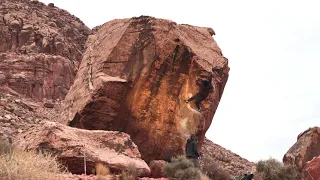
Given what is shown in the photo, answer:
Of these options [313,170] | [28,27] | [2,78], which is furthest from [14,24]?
[313,170]

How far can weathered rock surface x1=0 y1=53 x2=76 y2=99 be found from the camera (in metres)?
61.8

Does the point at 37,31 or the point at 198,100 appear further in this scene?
the point at 37,31

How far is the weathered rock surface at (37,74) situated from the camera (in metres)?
61.8

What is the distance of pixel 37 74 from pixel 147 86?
159 feet

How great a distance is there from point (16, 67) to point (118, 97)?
161ft

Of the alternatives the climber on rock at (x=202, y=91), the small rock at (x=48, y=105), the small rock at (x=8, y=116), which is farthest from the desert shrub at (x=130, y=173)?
the small rock at (x=48, y=105)

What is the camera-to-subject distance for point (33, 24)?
77.4m

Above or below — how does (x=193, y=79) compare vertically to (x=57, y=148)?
above

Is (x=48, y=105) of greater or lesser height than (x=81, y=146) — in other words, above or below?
above

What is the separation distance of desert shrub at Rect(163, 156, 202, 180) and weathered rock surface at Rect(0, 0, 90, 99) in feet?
159

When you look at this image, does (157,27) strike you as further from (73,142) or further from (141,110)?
(73,142)

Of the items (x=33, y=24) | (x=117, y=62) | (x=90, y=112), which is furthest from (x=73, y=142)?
(x=33, y=24)

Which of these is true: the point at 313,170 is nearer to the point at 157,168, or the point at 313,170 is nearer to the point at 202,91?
the point at 157,168

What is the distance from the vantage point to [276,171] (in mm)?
16141
